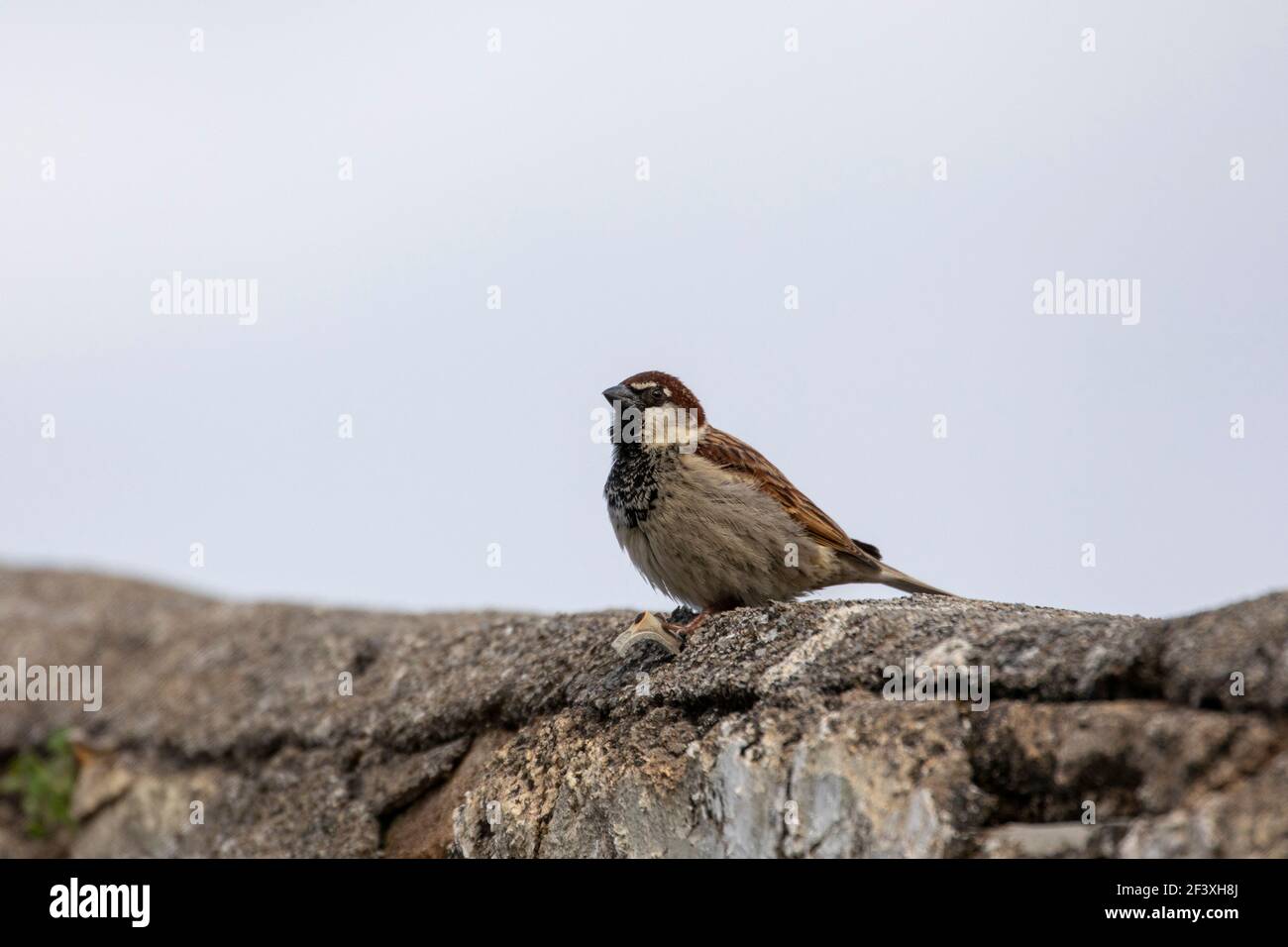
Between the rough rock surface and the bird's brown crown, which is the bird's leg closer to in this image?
the rough rock surface

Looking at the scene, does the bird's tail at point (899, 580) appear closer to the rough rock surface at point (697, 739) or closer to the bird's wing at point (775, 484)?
the bird's wing at point (775, 484)

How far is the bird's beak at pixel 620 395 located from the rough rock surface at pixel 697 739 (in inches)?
35.0

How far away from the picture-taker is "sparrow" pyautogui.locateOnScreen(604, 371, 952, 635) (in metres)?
4.96

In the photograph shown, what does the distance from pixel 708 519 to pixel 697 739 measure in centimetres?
116

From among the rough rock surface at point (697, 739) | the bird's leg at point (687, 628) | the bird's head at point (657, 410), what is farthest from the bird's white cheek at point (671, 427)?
the bird's leg at point (687, 628)

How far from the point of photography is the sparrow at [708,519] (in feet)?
16.3

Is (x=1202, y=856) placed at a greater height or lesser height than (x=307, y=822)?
greater

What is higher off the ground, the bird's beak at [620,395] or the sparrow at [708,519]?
the bird's beak at [620,395]

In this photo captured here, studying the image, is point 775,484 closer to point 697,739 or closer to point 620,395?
point 620,395
